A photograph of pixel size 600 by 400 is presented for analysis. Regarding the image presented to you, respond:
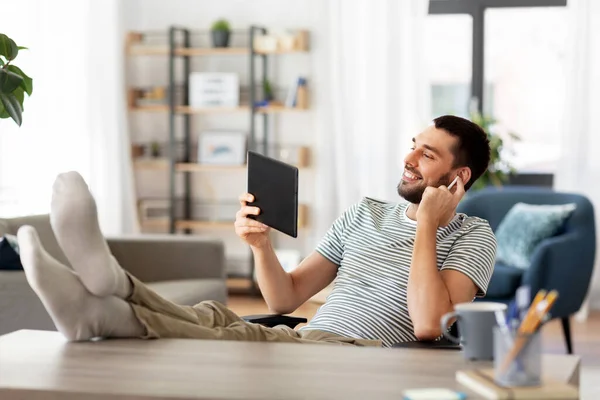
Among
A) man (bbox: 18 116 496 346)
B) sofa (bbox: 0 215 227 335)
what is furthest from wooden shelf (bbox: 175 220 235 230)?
man (bbox: 18 116 496 346)

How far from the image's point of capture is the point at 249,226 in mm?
2639

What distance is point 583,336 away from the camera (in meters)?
5.56

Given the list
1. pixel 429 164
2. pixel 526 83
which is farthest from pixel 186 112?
pixel 429 164

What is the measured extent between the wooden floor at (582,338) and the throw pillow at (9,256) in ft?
6.88

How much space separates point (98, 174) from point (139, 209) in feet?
1.73

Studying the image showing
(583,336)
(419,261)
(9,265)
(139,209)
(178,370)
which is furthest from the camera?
(139,209)

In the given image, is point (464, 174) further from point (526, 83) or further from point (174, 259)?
point (526, 83)

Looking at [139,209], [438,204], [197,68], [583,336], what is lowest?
[583,336]

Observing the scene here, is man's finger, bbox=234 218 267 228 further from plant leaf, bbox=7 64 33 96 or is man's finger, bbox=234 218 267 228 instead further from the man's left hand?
plant leaf, bbox=7 64 33 96

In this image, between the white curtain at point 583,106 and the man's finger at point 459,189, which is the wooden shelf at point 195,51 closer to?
the white curtain at point 583,106

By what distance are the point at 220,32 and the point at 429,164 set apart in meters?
3.98

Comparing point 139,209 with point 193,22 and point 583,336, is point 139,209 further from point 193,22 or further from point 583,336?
point 583,336

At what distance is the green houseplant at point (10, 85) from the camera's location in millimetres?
3836

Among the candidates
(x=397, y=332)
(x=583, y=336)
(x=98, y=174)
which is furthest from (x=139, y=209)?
(x=397, y=332)
